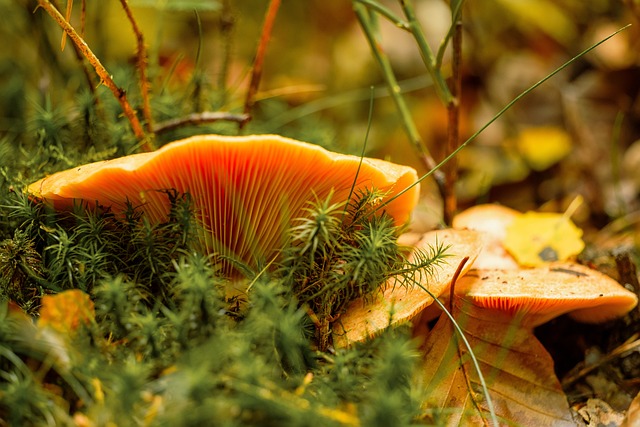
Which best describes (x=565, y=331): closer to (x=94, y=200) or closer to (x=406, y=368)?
(x=406, y=368)

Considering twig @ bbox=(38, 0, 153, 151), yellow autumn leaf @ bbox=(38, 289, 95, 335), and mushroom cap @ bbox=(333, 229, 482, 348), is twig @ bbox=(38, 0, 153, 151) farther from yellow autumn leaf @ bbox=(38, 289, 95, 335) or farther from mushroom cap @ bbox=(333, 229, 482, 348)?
mushroom cap @ bbox=(333, 229, 482, 348)

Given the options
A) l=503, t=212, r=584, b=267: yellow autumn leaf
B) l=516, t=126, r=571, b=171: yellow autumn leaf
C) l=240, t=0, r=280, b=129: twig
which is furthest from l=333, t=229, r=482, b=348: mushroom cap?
l=516, t=126, r=571, b=171: yellow autumn leaf

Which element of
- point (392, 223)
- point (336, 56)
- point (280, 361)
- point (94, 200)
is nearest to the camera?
point (280, 361)

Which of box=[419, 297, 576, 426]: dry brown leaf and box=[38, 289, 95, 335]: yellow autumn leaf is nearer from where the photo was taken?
box=[38, 289, 95, 335]: yellow autumn leaf

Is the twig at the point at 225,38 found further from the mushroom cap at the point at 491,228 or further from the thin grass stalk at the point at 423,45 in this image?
the mushroom cap at the point at 491,228

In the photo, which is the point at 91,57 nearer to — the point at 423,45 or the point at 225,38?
the point at 225,38

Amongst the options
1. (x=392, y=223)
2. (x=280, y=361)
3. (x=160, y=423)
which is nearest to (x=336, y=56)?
(x=392, y=223)
